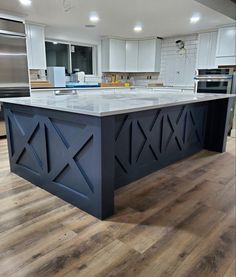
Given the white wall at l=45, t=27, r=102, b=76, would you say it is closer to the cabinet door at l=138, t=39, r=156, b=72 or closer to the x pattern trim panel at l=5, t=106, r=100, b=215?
the cabinet door at l=138, t=39, r=156, b=72

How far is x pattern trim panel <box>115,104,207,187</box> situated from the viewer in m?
2.37

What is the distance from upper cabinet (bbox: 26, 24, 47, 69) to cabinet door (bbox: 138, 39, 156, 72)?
9.33 ft

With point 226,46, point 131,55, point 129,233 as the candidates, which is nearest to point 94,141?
point 129,233

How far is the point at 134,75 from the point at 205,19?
3.20m

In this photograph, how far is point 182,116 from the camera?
314cm

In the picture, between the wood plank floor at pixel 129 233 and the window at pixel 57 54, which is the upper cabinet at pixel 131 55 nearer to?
the window at pixel 57 54

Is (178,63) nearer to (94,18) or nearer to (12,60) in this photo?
(94,18)

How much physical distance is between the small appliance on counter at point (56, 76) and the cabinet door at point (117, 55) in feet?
5.29

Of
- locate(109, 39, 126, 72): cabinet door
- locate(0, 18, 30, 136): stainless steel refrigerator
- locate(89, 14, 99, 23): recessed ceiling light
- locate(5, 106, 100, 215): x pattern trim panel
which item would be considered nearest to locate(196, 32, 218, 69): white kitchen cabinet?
locate(109, 39, 126, 72): cabinet door

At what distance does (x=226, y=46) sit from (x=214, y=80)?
2.84 ft

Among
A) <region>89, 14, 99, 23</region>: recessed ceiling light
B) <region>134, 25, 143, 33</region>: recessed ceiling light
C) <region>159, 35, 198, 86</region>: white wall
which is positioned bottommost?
<region>159, 35, 198, 86</region>: white wall

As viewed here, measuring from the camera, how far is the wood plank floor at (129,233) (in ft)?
4.60

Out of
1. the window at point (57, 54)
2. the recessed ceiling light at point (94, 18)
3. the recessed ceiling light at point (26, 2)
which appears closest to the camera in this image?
the recessed ceiling light at point (26, 2)

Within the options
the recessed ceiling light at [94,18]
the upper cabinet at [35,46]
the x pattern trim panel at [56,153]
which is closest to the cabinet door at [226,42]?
the recessed ceiling light at [94,18]
